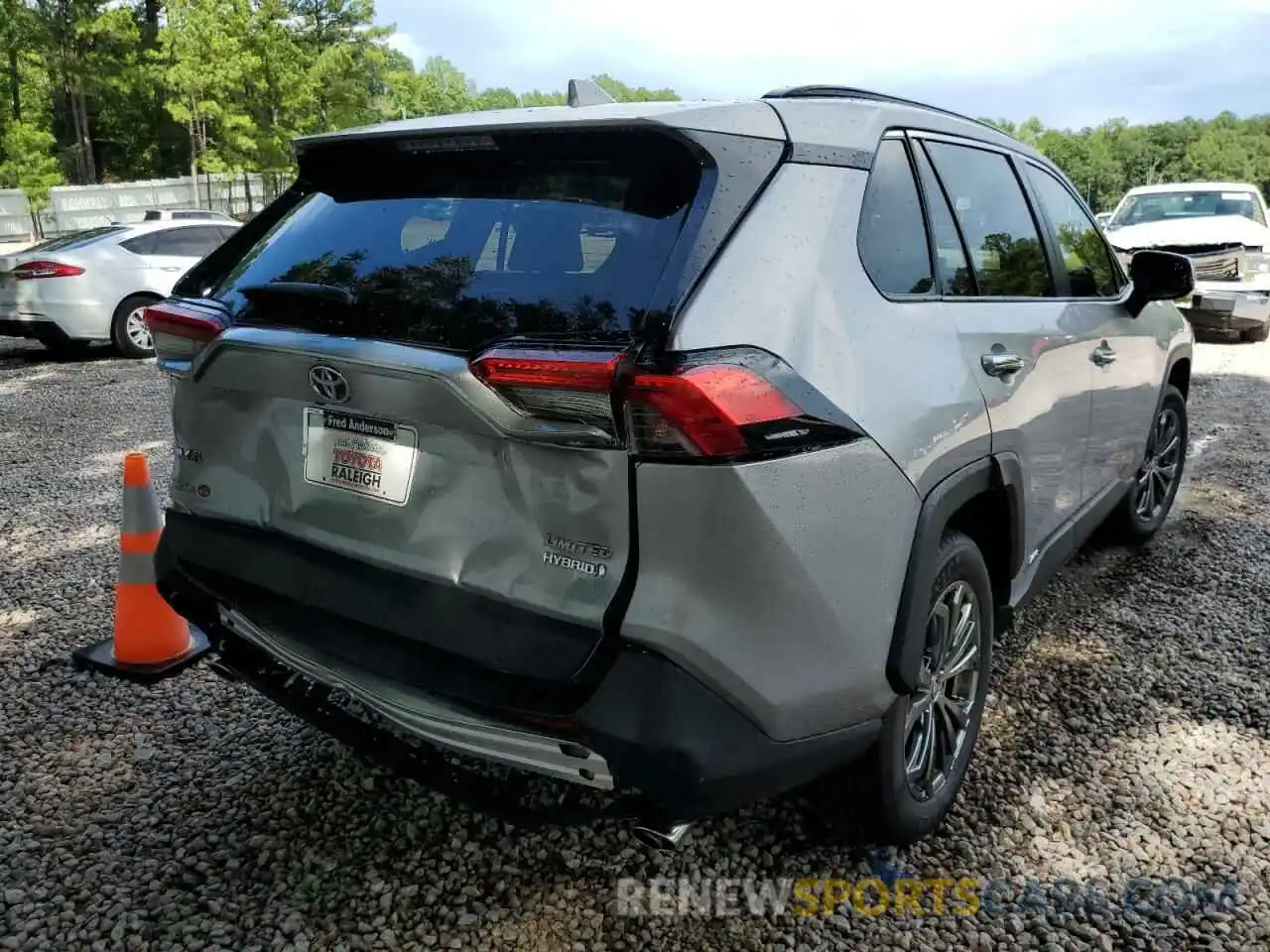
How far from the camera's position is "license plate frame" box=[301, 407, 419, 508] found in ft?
6.88

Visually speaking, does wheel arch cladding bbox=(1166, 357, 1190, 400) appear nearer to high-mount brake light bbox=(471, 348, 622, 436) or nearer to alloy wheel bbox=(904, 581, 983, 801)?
alloy wheel bbox=(904, 581, 983, 801)

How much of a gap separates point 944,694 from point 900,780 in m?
0.37

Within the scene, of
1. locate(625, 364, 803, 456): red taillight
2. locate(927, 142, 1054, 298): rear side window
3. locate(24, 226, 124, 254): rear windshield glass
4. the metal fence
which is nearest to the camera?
locate(625, 364, 803, 456): red taillight

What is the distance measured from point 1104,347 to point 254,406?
284cm

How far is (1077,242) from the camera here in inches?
147

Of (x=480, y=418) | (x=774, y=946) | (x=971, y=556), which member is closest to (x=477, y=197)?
(x=480, y=418)

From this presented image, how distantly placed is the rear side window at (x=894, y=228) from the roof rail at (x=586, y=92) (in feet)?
2.50

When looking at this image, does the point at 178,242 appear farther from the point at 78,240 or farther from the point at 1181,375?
the point at 1181,375

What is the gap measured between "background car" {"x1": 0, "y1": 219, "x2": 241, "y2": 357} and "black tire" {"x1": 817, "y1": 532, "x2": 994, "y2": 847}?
9.86 metres

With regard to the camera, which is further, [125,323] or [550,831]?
[125,323]

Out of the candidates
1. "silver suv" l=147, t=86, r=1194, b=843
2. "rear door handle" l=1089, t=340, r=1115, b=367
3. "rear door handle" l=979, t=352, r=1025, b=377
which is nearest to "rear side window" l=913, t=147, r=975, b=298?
Result: "silver suv" l=147, t=86, r=1194, b=843

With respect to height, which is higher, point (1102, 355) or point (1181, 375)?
point (1102, 355)

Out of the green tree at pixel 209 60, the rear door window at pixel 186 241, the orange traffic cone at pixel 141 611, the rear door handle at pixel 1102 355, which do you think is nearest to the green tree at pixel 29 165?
the green tree at pixel 209 60

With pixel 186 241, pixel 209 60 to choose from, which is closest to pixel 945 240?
pixel 186 241
